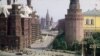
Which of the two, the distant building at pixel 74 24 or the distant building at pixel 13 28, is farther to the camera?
the distant building at pixel 74 24

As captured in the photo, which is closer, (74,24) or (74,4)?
(74,24)

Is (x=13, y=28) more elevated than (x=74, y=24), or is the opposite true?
(x=74, y=24)

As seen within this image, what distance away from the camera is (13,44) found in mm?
77375

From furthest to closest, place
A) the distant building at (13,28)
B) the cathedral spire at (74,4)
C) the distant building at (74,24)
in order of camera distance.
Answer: the cathedral spire at (74,4) → the distant building at (74,24) → the distant building at (13,28)

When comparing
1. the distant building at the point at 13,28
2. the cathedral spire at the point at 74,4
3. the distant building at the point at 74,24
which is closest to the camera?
the distant building at the point at 13,28

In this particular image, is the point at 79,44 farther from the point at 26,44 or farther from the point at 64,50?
the point at 26,44

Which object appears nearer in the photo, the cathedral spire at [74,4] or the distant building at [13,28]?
the distant building at [13,28]

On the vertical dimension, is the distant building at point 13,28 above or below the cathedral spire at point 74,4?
below

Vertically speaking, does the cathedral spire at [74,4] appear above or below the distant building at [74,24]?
above

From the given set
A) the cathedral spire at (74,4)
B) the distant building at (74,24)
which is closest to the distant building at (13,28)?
the distant building at (74,24)

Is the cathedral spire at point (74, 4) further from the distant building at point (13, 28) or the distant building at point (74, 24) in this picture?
the distant building at point (13, 28)

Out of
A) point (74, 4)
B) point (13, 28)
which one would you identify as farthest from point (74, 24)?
point (13, 28)

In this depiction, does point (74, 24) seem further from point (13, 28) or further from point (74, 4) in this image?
point (13, 28)

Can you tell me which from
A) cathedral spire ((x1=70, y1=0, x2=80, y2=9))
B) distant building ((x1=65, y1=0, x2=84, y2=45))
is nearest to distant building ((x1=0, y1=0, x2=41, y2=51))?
distant building ((x1=65, y1=0, x2=84, y2=45))
